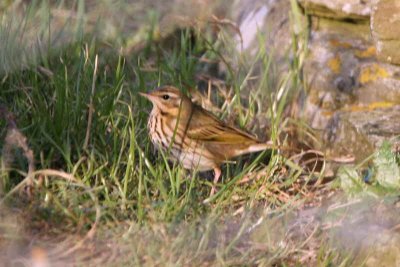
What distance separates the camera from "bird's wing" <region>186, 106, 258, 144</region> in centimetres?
660

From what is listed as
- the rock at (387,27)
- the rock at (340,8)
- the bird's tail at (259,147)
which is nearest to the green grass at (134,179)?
the bird's tail at (259,147)

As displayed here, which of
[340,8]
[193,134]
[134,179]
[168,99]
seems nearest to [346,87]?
[340,8]

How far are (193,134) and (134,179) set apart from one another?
888mm

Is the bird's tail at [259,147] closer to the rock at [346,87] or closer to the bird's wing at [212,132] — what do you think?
the bird's wing at [212,132]

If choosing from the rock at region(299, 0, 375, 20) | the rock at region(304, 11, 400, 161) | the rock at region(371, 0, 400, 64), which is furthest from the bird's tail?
the rock at region(299, 0, 375, 20)

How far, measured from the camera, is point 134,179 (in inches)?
229

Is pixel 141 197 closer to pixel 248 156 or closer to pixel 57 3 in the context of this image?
pixel 248 156

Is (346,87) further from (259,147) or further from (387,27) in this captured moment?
(259,147)

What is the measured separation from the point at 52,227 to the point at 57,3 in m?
3.45

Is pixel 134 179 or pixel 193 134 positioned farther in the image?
pixel 193 134

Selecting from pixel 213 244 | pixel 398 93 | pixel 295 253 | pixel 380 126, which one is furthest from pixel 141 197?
pixel 398 93

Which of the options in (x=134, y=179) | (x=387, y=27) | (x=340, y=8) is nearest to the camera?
(x=134, y=179)

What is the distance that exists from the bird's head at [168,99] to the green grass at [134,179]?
232 mm

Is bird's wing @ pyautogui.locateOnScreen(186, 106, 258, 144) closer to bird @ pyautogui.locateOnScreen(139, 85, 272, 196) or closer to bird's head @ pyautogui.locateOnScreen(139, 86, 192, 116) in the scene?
bird @ pyautogui.locateOnScreen(139, 85, 272, 196)
